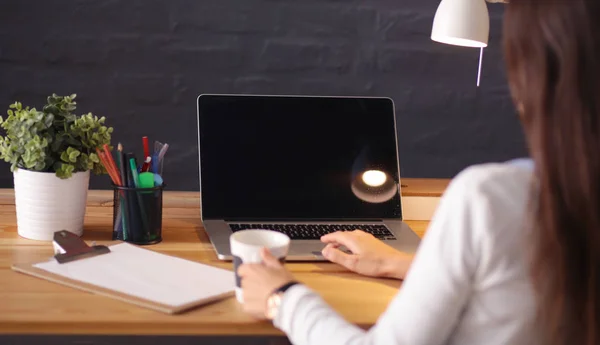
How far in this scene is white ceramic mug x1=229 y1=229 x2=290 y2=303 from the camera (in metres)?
1.09

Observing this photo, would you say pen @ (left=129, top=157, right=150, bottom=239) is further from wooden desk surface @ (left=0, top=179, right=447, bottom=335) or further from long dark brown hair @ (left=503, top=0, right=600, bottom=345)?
long dark brown hair @ (left=503, top=0, right=600, bottom=345)

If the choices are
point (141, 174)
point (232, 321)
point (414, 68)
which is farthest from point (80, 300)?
point (414, 68)

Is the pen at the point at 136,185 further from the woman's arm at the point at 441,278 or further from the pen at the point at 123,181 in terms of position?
the woman's arm at the point at 441,278

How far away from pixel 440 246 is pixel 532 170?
13cm

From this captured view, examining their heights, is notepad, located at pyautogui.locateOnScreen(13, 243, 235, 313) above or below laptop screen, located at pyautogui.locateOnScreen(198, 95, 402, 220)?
below

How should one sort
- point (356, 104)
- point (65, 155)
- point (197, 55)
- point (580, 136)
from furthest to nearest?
point (197, 55) → point (356, 104) → point (65, 155) → point (580, 136)

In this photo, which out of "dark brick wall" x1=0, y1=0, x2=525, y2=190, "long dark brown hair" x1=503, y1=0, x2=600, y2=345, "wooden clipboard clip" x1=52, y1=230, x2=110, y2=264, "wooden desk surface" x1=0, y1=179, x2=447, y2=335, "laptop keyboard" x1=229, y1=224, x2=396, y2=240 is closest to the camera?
"long dark brown hair" x1=503, y1=0, x2=600, y2=345

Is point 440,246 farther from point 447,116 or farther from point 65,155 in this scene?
point 447,116

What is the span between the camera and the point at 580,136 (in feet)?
2.73

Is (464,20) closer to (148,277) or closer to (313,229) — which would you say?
(313,229)

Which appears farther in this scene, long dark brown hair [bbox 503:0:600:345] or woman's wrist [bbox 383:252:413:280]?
woman's wrist [bbox 383:252:413:280]

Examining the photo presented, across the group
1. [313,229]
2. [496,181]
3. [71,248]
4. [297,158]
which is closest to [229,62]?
[297,158]

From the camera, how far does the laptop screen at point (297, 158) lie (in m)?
1.51

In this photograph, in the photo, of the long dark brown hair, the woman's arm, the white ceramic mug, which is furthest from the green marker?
the long dark brown hair
